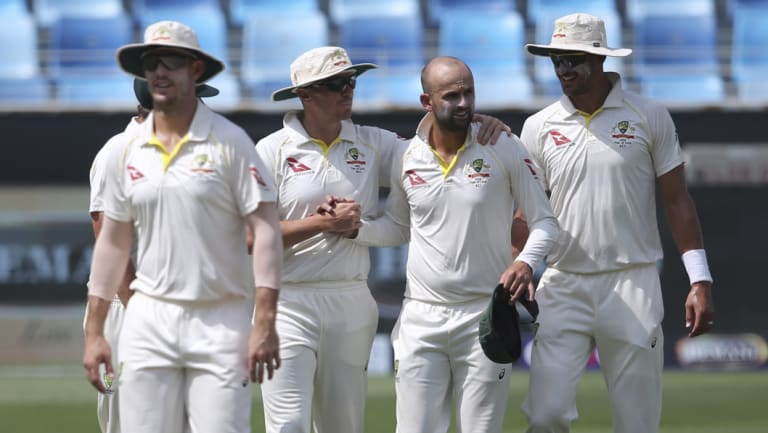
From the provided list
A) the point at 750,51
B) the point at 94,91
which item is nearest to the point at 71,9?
the point at 94,91

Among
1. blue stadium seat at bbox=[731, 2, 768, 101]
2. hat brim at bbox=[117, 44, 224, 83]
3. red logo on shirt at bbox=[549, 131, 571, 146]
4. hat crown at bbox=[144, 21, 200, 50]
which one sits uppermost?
hat crown at bbox=[144, 21, 200, 50]

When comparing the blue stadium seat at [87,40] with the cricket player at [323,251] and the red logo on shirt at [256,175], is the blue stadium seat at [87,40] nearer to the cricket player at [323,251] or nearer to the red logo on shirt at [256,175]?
the cricket player at [323,251]

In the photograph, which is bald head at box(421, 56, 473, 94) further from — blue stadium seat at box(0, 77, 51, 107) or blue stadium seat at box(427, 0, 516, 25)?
blue stadium seat at box(427, 0, 516, 25)

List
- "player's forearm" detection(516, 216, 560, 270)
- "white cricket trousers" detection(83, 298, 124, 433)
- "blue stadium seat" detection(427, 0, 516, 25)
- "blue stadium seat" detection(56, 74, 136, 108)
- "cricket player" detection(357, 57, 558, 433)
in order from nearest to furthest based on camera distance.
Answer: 1. "player's forearm" detection(516, 216, 560, 270)
2. "cricket player" detection(357, 57, 558, 433)
3. "white cricket trousers" detection(83, 298, 124, 433)
4. "blue stadium seat" detection(56, 74, 136, 108)
5. "blue stadium seat" detection(427, 0, 516, 25)

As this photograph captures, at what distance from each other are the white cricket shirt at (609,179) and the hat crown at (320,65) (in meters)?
0.94

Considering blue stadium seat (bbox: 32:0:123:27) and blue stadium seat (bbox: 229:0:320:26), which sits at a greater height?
blue stadium seat (bbox: 32:0:123:27)

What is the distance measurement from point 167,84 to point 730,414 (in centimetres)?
637

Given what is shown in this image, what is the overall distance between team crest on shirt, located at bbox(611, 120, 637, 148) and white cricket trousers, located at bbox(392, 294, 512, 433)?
868mm

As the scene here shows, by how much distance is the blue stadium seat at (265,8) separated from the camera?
1617cm

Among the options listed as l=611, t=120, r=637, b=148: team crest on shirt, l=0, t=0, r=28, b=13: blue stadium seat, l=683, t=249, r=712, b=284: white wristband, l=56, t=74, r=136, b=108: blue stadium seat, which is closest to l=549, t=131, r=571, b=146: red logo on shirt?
l=611, t=120, r=637, b=148: team crest on shirt

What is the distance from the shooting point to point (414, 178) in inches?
224

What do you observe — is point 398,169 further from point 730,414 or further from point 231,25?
point 231,25

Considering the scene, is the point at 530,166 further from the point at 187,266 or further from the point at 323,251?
the point at 187,266

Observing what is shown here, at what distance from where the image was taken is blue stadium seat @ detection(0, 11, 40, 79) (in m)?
14.6
